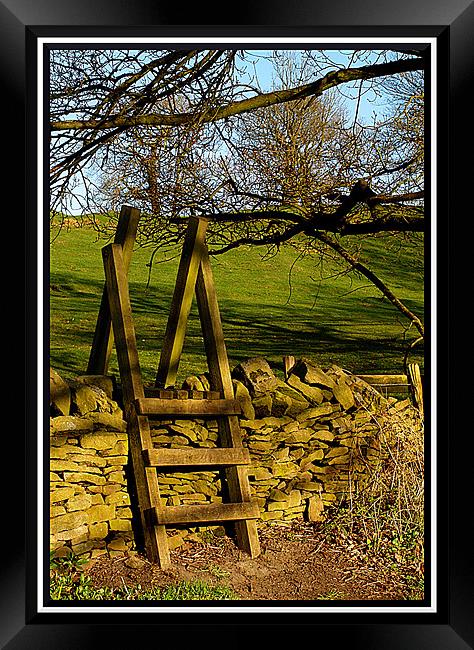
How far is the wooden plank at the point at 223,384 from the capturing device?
4859mm

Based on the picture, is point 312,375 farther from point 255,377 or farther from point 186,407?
point 186,407

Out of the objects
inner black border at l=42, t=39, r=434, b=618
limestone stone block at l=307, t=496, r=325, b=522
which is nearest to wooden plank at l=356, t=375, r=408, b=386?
limestone stone block at l=307, t=496, r=325, b=522

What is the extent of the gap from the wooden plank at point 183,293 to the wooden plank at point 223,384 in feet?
0.22

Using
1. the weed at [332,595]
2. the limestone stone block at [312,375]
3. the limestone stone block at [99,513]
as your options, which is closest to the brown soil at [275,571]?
the weed at [332,595]

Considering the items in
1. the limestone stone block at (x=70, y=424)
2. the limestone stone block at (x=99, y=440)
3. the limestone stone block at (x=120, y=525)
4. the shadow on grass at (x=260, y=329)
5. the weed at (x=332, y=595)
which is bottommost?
the weed at (x=332, y=595)

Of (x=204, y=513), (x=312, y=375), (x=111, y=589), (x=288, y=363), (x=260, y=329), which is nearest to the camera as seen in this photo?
(x=111, y=589)

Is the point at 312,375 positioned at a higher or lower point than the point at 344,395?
higher

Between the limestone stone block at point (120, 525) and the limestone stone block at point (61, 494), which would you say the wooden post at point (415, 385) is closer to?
the limestone stone block at point (120, 525)

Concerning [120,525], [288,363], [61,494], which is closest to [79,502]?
[61,494]

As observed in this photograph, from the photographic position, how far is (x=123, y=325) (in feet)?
15.4

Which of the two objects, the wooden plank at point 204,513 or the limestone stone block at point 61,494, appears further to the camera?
the wooden plank at point 204,513

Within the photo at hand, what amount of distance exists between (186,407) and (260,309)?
307cm
